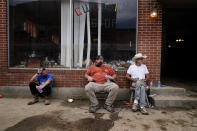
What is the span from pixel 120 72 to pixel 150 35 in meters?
1.63

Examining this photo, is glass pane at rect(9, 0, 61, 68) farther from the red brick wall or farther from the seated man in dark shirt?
the seated man in dark shirt

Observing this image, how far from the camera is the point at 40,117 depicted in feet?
12.4

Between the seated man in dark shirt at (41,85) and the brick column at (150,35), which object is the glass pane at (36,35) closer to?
the seated man in dark shirt at (41,85)

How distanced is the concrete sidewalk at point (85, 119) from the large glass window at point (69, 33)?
1.84m

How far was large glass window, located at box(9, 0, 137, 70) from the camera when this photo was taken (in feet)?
18.6

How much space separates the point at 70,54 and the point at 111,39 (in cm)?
165

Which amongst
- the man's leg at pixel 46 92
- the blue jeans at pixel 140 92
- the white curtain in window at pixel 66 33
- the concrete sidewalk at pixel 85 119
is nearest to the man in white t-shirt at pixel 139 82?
the blue jeans at pixel 140 92

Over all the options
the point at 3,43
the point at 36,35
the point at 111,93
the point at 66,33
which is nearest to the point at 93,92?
the point at 111,93

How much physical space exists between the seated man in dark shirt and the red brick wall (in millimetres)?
525

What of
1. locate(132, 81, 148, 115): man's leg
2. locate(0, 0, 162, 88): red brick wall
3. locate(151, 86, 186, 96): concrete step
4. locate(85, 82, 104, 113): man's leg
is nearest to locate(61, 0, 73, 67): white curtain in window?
locate(0, 0, 162, 88): red brick wall

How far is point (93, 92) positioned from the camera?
4297 mm

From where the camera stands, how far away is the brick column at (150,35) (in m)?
5.16

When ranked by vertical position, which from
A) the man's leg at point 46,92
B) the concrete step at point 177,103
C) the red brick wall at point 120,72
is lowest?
the concrete step at point 177,103

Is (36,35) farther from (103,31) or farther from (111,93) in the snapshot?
(111,93)
